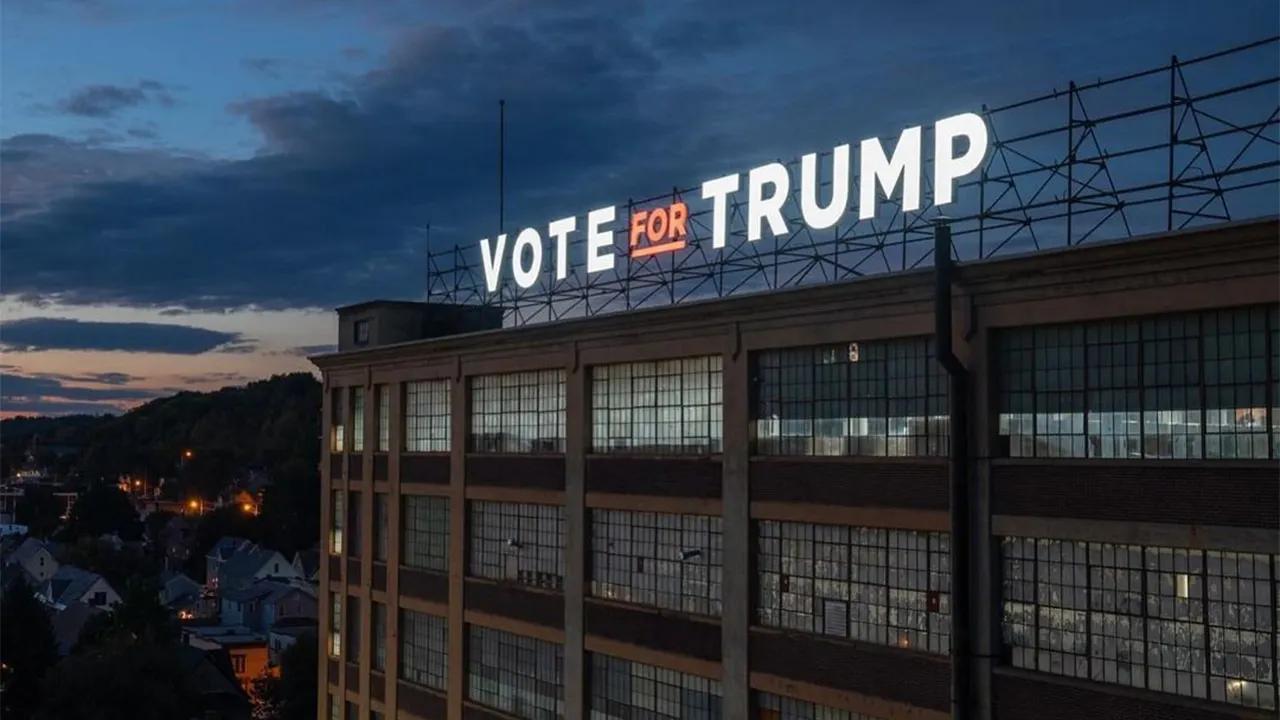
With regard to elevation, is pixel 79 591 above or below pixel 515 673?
below

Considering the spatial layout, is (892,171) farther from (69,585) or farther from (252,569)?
(69,585)

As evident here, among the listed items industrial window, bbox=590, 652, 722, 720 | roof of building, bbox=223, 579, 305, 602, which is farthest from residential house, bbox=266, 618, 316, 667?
industrial window, bbox=590, 652, 722, 720

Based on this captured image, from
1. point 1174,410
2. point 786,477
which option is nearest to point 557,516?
point 786,477

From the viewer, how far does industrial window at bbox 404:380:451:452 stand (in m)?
48.8

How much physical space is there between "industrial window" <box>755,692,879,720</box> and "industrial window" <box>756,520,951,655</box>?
173 centimetres

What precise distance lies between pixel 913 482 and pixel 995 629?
359 cm

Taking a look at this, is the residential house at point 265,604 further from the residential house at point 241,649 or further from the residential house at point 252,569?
the residential house at point 252,569

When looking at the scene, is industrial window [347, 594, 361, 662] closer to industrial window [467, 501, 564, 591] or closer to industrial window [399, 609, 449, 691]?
industrial window [399, 609, 449, 691]

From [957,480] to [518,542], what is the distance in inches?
762

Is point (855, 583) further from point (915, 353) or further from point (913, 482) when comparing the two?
point (915, 353)

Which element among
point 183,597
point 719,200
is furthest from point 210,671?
point 719,200

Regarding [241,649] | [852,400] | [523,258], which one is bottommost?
[241,649]

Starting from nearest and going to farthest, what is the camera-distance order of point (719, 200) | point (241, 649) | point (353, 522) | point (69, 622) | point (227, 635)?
1. point (719, 200)
2. point (353, 522)
3. point (241, 649)
4. point (227, 635)
5. point (69, 622)

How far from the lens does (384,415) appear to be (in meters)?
53.0
